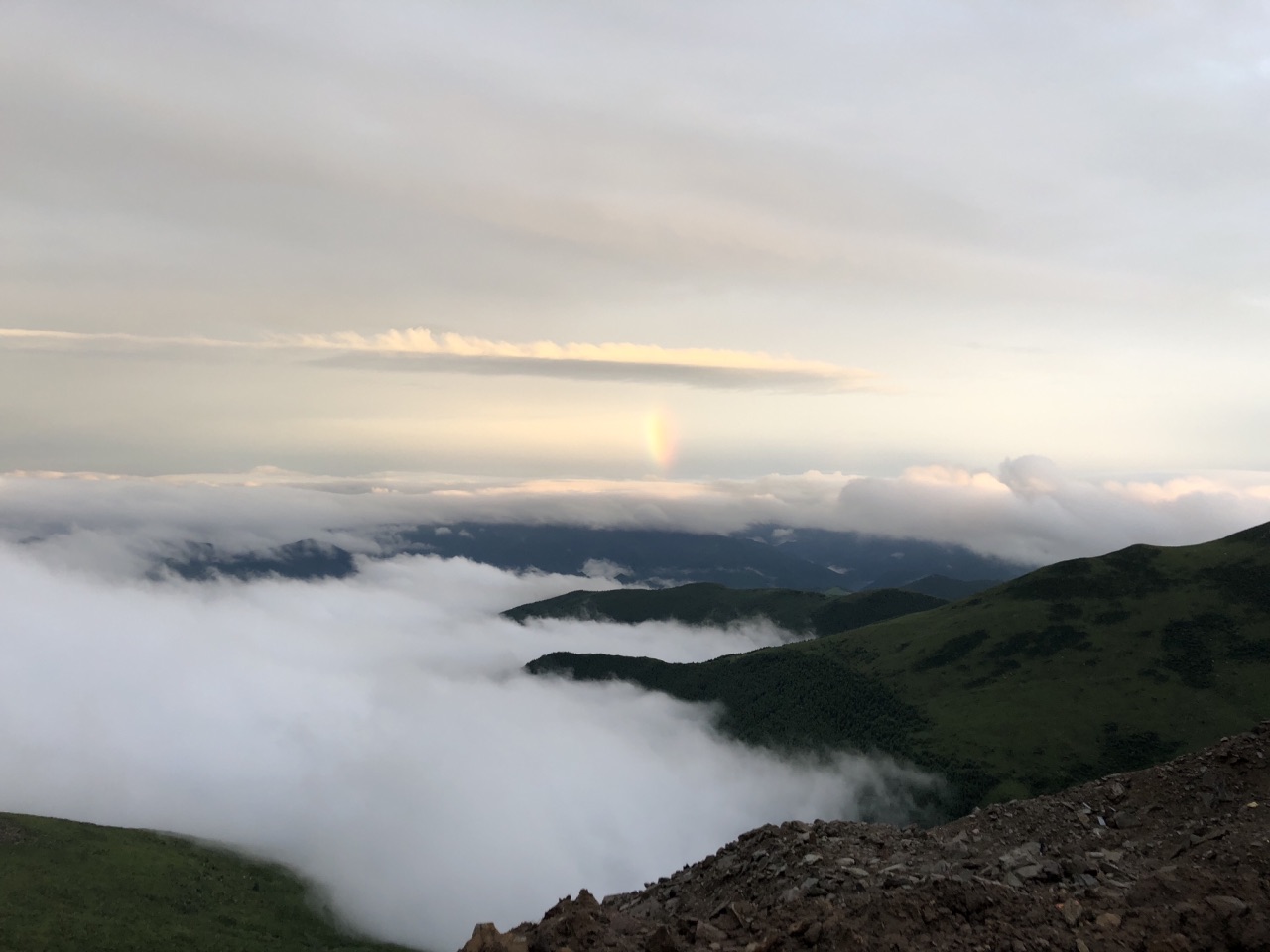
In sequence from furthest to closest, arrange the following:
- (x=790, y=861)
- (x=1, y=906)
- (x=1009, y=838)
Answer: (x=1, y=906) < (x=1009, y=838) < (x=790, y=861)

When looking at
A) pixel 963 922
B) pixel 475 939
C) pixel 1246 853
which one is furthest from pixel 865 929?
pixel 1246 853

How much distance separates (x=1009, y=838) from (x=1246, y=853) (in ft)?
36.6

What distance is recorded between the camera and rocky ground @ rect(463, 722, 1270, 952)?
25.7 metres

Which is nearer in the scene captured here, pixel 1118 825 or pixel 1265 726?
pixel 1118 825

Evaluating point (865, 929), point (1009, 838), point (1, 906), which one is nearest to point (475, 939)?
point (865, 929)

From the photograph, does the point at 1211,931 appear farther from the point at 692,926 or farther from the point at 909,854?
the point at 692,926

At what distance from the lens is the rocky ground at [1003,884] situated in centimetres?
2567

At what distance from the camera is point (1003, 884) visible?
2955 centimetres

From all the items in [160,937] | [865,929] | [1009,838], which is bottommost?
[160,937]

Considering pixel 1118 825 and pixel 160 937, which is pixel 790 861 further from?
pixel 160 937

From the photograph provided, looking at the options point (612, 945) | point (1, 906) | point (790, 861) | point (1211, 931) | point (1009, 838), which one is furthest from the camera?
point (1, 906)

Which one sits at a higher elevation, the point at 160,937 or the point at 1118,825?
the point at 1118,825

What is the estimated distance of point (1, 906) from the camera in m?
175

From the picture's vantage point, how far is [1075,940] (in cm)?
2519
